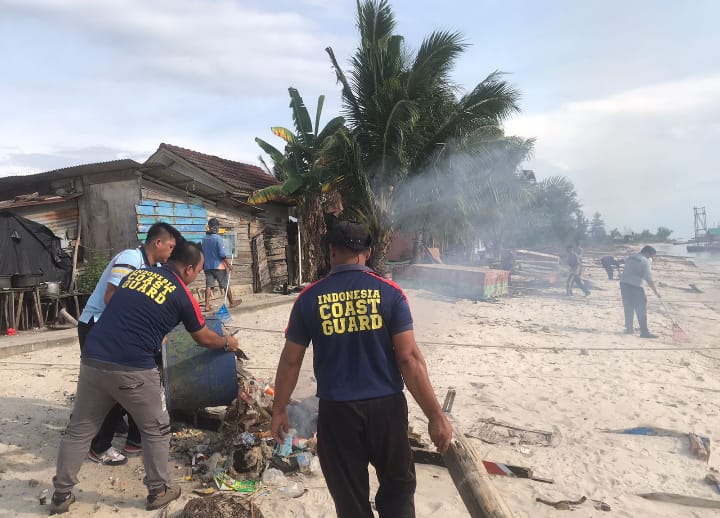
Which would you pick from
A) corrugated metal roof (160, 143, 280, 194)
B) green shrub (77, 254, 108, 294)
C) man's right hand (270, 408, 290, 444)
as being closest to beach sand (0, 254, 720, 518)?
A: man's right hand (270, 408, 290, 444)

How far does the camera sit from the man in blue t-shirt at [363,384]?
2.27 meters

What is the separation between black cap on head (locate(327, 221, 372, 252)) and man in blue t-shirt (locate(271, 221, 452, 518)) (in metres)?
0.01

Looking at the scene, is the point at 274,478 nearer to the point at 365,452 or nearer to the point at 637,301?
the point at 365,452

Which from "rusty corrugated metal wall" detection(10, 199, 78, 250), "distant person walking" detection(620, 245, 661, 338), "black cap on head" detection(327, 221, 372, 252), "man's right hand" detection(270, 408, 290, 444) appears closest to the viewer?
"black cap on head" detection(327, 221, 372, 252)

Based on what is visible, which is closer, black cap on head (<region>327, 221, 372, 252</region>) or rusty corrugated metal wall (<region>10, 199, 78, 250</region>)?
black cap on head (<region>327, 221, 372, 252</region>)

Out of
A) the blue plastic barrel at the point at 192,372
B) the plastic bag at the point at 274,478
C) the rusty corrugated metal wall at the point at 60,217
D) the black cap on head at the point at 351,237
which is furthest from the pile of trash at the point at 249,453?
the rusty corrugated metal wall at the point at 60,217

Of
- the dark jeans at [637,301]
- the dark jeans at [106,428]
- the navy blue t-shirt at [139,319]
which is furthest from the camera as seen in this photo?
the dark jeans at [637,301]

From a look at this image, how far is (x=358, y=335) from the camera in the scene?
2.29 metres

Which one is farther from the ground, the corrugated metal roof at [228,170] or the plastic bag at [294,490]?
the corrugated metal roof at [228,170]

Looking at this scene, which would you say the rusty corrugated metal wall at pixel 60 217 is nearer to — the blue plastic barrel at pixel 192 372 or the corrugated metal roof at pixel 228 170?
the corrugated metal roof at pixel 228 170

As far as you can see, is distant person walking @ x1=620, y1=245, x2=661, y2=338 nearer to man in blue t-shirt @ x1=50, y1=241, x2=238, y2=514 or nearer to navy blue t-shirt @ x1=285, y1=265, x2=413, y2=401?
navy blue t-shirt @ x1=285, y1=265, x2=413, y2=401

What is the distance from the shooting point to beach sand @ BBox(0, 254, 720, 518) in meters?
3.39

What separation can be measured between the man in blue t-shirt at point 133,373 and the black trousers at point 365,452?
133 centimetres

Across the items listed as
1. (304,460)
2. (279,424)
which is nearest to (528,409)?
(304,460)
